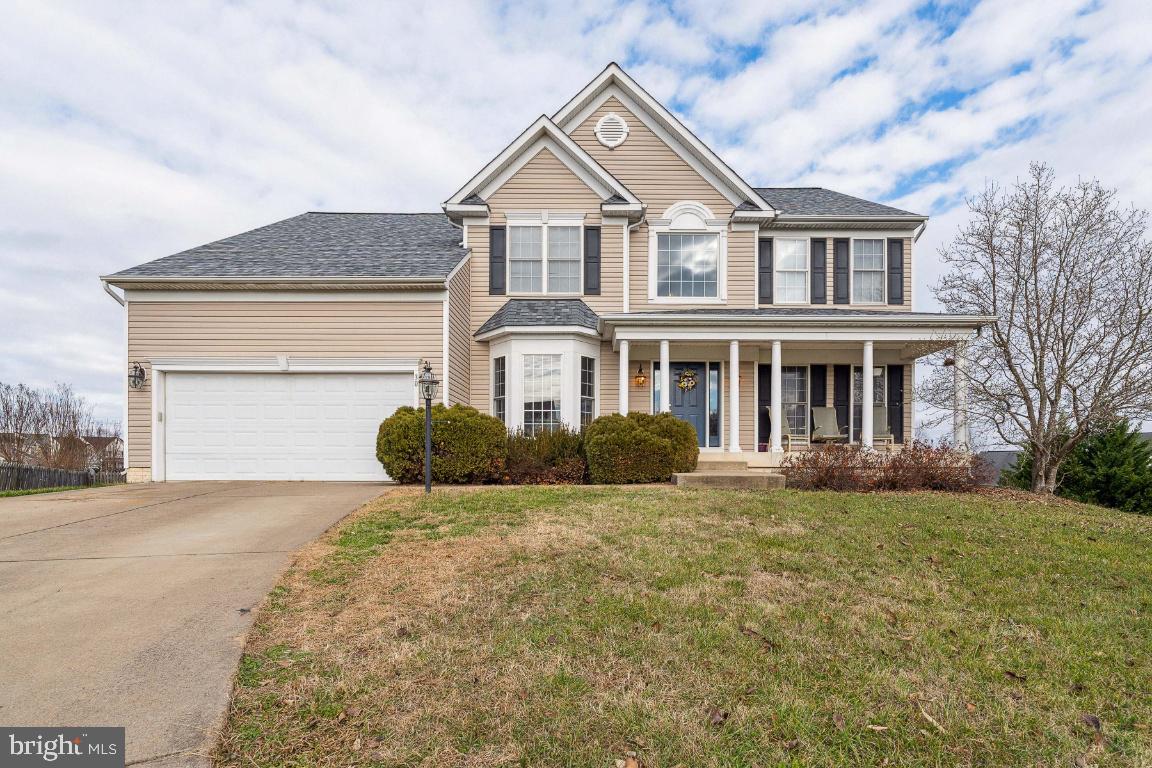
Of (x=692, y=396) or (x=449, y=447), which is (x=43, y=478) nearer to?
(x=449, y=447)

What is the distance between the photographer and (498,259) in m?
13.4

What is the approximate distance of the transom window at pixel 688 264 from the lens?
13859mm

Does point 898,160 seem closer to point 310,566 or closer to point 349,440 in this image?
point 349,440

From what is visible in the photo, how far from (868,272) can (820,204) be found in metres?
2.17

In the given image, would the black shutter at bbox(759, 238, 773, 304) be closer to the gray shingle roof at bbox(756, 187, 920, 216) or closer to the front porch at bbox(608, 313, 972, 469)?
the gray shingle roof at bbox(756, 187, 920, 216)

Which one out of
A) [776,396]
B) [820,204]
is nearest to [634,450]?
[776,396]

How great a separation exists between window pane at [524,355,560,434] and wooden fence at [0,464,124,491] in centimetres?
829

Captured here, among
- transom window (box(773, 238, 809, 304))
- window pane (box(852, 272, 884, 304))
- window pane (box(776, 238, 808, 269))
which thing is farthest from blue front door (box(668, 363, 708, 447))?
window pane (box(852, 272, 884, 304))

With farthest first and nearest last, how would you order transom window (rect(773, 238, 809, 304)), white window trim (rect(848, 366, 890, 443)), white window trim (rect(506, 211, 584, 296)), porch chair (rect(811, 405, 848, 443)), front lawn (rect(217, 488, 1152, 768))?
transom window (rect(773, 238, 809, 304))
white window trim (rect(848, 366, 890, 443))
porch chair (rect(811, 405, 848, 443))
white window trim (rect(506, 211, 584, 296))
front lawn (rect(217, 488, 1152, 768))

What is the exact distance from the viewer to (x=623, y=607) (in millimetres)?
3844

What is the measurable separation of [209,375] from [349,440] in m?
3.13

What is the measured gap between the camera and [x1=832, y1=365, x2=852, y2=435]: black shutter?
46.0ft

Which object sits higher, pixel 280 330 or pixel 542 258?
pixel 542 258

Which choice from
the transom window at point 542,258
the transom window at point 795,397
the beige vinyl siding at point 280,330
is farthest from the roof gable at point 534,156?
the transom window at point 795,397
